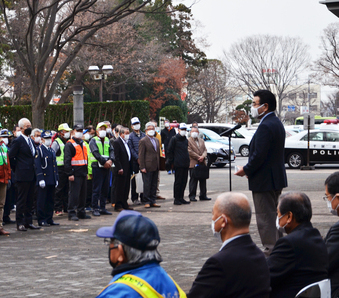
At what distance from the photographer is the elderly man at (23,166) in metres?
10.2

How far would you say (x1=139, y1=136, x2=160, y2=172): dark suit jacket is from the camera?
1370cm

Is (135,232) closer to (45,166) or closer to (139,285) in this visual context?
(139,285)

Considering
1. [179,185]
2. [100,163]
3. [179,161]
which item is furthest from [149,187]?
[100,163]

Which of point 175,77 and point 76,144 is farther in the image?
point 175,77

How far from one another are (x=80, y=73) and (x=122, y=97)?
838 cm

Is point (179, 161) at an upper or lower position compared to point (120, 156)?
lower

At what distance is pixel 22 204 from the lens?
10203 millimetres

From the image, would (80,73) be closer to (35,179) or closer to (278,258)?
(35,179)

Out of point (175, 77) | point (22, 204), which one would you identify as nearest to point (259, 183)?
point (22, 204)

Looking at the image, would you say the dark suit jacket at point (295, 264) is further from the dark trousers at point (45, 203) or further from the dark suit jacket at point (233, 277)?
the dark trousers at point (45, 203)

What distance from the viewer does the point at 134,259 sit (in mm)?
2598

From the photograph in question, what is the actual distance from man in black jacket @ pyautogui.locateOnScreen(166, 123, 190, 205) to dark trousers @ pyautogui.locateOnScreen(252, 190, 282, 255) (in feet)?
24.9

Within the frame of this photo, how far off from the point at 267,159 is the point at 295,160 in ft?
60.1

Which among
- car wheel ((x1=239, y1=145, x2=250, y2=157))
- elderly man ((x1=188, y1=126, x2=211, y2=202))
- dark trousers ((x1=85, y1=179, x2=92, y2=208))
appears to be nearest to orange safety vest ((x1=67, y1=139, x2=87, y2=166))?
dark trousers ((x1=85, y1=179, x2=92, y2=208))
